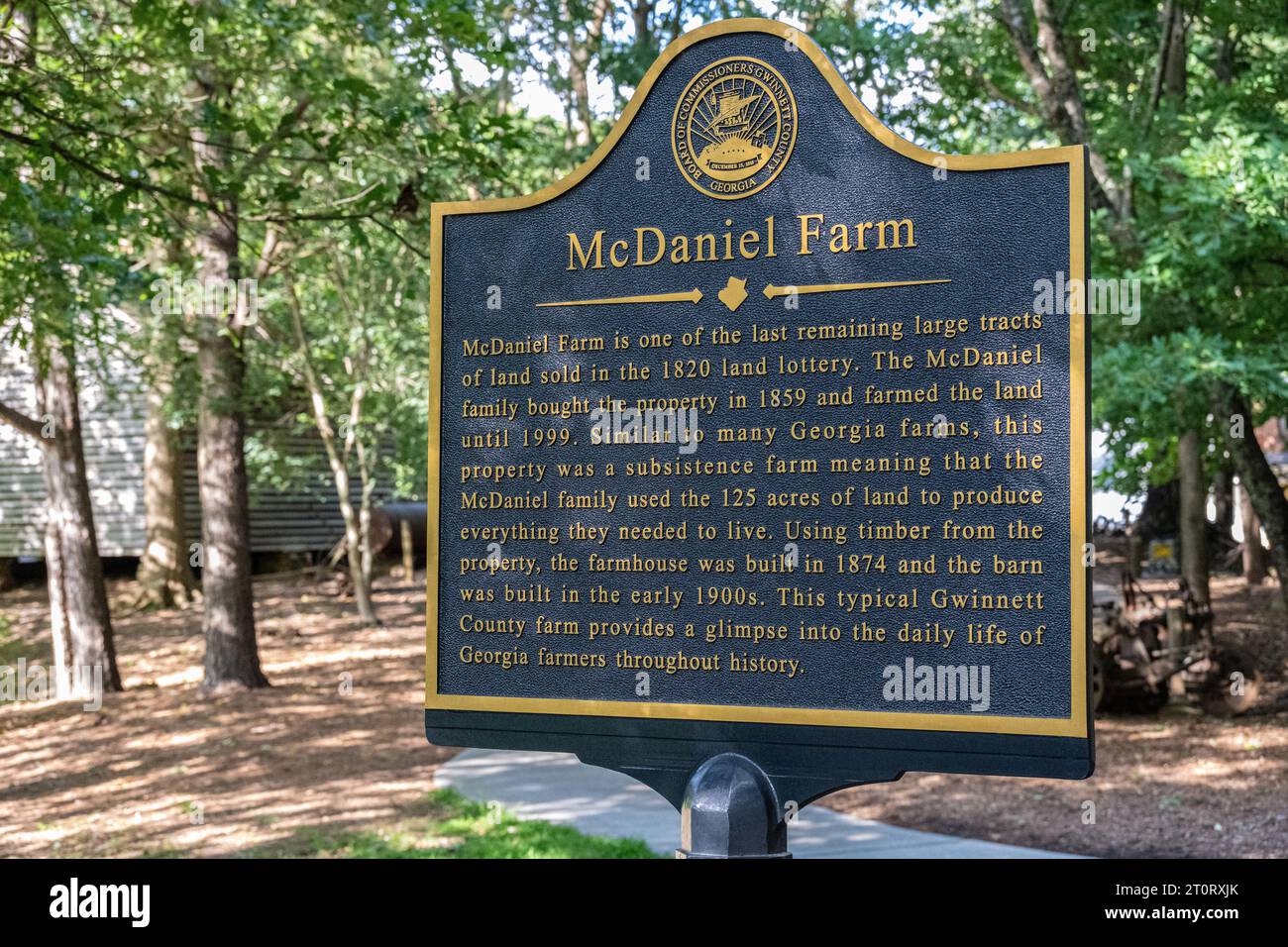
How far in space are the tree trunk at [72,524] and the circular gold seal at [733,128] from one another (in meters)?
10.5

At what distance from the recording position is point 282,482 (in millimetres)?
22594

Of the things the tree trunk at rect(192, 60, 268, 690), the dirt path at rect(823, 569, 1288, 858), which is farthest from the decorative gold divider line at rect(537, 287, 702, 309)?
the tree trunk at rect(192, 60, 268, 690)

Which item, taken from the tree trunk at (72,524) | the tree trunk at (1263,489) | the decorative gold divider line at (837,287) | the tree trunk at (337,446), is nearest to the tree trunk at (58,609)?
the tree trunk at (72,524)

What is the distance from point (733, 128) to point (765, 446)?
3.62 ft

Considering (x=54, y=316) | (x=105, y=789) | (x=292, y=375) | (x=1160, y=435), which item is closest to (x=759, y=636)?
(x=54, y=316)

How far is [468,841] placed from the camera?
26.7 feet

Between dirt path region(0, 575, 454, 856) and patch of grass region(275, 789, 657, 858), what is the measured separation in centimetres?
37

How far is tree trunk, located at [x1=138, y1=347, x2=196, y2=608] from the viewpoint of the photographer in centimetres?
2270

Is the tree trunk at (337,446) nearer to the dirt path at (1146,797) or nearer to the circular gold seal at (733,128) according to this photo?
the dirt path at (1146,797)

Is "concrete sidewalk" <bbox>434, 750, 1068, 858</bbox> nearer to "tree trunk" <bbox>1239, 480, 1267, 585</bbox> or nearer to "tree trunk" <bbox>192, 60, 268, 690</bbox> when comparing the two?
"tree trunk" <bbox>192, 60, 268, 690</bbox>

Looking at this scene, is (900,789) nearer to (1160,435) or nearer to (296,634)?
(1160,435)

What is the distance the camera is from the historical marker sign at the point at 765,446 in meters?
4.16

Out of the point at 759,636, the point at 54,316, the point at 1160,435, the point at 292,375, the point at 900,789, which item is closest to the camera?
the point at 759,636
